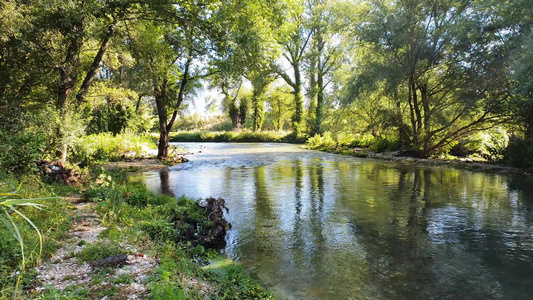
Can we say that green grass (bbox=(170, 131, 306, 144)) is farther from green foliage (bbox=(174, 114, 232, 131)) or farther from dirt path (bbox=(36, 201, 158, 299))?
dirt path (bbox=(36, 201, 158, 299))

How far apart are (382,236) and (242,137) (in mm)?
39170

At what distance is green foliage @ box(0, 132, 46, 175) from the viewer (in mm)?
6629

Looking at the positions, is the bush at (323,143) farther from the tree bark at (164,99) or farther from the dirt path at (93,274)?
the dirt path at (93,274)

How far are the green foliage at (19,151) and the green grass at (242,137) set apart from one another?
105 ft

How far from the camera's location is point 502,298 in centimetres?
378

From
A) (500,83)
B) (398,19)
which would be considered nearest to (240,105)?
(398,19)

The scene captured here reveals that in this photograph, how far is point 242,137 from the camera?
4444cm

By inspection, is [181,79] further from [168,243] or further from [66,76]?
[168,243]

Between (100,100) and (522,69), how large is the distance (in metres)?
14.3

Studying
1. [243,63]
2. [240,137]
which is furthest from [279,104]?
[243,63]

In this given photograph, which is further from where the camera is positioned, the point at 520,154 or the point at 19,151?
the point at 520,154

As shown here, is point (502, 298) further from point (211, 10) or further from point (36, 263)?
point (211, 10)

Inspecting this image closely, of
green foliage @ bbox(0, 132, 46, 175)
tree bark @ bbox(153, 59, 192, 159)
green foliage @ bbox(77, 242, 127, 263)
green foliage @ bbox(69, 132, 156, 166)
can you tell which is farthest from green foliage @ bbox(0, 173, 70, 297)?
tree bark @ bbox(153, 59, 192, 159)

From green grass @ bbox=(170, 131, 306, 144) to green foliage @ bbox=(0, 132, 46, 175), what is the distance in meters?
31.9
